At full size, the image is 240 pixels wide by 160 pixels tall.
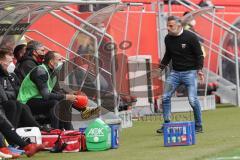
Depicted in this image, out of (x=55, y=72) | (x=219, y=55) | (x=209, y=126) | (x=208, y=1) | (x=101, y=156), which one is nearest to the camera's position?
(x=101, y=156)

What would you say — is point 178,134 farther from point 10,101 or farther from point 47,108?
point 10,101

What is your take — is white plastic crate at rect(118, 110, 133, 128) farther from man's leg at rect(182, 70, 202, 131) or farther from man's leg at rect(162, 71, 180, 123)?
man's leg at rect(182, 70, 202, 131)

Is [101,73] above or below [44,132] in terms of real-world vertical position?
above

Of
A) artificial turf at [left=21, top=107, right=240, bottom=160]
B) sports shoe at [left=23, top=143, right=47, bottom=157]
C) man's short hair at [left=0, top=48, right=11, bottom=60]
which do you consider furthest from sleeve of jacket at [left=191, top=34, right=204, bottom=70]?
sports shoe at [left=23, top=143, right=47, bottom=157]

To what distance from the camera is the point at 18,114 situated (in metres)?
13.4

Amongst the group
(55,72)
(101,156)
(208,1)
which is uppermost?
(208,1)

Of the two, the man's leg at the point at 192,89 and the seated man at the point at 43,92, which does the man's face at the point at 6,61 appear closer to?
the seated man at the point at 43,92

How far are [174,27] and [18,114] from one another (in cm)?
336

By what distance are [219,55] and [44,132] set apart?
10.8 metres

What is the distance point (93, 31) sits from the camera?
17766mm

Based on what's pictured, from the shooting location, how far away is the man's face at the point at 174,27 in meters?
15.2

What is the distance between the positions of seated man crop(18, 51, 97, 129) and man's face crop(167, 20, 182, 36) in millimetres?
2038

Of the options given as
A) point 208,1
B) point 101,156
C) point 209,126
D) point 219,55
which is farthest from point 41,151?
point 208,1

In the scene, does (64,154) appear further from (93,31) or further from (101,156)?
(93,31)
